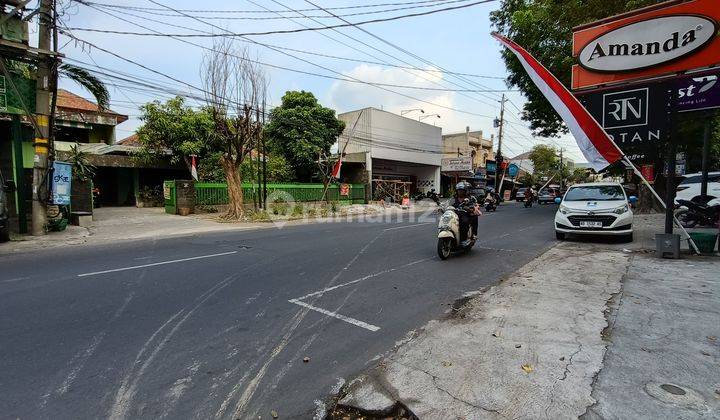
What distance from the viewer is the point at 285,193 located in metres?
23.2

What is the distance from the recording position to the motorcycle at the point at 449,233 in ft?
25.0

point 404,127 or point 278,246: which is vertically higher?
point 404,127

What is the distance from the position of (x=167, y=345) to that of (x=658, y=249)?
874cm

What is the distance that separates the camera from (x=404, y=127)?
32.5 meters

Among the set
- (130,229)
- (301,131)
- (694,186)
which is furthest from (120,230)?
(694,186)

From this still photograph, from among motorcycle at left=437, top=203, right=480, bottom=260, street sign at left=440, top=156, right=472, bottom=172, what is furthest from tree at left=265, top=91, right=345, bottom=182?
motorcycle at left=437, top=203, right=480, bottom=260

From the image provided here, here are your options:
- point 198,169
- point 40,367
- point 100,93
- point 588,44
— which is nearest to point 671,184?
point 588,44

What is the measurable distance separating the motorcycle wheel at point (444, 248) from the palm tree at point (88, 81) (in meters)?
12.7

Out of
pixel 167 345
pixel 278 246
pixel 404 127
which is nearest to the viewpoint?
pixel 167 345

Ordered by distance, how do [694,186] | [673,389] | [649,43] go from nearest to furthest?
[673,389] → [649,43] → [694,186]

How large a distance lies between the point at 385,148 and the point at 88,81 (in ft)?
69.2

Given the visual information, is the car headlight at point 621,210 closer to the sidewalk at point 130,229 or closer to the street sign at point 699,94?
the street sign at point 699,94

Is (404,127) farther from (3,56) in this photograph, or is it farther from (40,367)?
(40,367)

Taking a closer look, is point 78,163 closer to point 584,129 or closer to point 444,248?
point 444,248
